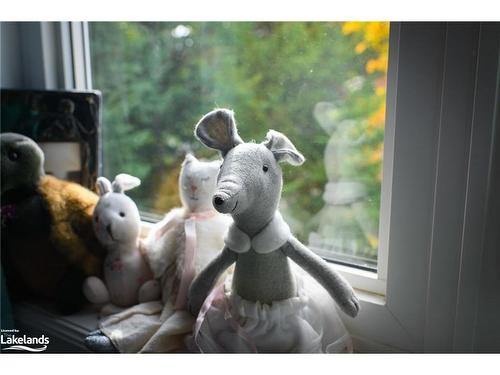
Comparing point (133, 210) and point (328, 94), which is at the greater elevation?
point (328, 94)

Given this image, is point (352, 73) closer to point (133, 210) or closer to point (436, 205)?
point (436, 205)

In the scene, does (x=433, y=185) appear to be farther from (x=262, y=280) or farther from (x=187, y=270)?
(x=187, y=270)

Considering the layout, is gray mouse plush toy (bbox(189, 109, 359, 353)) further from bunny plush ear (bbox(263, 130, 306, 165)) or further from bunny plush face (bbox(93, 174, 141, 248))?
bunny plush face (bbox(93, 174, 141, 248))

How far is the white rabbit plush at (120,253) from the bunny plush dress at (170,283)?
0.02 metres

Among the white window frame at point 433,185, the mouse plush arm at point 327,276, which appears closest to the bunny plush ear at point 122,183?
the mouse plush arm at point 327,276

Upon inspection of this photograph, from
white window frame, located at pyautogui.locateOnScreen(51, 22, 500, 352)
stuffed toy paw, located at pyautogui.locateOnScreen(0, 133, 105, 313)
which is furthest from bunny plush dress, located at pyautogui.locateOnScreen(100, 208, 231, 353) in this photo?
white window frame, located at pyautogui.locateOnScreen(51, 22, 500, 352)

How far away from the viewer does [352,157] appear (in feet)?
2.50

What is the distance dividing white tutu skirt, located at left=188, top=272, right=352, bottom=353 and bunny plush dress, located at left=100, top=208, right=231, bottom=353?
42 mm

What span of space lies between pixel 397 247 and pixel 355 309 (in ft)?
0.39

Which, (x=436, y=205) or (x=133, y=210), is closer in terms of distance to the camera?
(x=436, y=205)

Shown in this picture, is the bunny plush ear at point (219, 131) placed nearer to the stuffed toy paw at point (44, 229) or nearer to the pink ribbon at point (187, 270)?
the pink ribbon at point (187, 270)

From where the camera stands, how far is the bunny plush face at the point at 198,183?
0.70 metres

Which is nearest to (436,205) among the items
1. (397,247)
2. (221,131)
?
(397,247)
